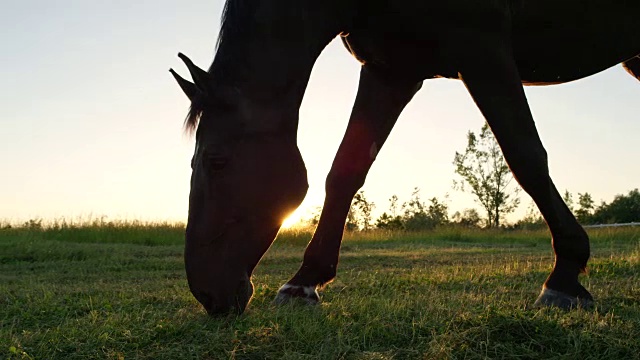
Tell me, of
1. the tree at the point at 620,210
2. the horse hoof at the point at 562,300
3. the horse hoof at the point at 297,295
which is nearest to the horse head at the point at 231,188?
the horse hoof at the point at 297,295

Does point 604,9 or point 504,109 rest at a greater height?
point 604,9

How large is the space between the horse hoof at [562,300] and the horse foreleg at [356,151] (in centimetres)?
115

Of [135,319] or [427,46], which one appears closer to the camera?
[135,319]

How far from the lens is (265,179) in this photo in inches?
109

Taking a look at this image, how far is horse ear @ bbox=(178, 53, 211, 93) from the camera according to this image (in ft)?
8.81

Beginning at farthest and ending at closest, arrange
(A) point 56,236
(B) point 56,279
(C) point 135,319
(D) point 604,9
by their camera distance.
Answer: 1. (A) point 56,236
2. (B) point 56,279
3. (D) point 604,9
4. (C) point 135,319

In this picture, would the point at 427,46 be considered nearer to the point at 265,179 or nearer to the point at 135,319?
the point at 265,179

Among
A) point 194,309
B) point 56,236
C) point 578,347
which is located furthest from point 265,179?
point 56,236

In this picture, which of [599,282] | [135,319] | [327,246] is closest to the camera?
[135,319]

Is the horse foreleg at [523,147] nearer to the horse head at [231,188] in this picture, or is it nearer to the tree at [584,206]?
the horse head at [231,188]

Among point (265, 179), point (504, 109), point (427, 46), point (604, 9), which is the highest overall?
point (604, 9)

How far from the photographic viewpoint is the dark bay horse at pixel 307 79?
2.75 m

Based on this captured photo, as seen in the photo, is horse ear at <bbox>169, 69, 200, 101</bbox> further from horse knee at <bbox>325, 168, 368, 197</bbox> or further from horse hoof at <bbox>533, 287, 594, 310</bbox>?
horse hoof at <bbox>533, 287, 594, 310</bbox>

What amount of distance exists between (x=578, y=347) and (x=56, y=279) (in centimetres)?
513
